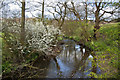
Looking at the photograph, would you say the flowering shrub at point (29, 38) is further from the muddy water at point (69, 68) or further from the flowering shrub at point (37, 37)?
the muddy water at point (69, 68)

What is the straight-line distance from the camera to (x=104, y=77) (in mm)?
732

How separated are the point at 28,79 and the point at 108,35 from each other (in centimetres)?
144

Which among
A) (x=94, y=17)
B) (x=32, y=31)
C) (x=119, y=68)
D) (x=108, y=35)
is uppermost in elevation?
(x=94, y=17)

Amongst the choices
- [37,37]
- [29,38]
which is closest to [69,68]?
[37,37]

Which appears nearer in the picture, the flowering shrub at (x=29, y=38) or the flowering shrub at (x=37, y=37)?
the flowering shrub at (x=29, y=38)

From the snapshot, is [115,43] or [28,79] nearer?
[115,43]

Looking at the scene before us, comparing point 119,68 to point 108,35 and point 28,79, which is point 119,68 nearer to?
point 108,35

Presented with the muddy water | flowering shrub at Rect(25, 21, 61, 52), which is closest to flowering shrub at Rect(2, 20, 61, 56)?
flowering shrub at Rect(25, 21, 61, 52)

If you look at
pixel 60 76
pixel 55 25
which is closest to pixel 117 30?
pixel 60 76

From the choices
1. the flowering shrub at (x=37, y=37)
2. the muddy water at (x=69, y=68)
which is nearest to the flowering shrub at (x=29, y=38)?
the flowering shrub at (x=37, y=37)

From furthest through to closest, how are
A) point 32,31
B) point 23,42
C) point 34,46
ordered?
point 32,31 → point 34,46 → point 23,42

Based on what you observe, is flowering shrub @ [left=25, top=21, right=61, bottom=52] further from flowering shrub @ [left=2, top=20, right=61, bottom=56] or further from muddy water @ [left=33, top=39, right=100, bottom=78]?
muddy water @ [left=33, top=39, right=100, bottom=78]

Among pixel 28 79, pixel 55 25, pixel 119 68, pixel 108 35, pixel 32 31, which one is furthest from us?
pixel 55 25

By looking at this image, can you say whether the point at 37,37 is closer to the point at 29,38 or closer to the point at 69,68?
the point at 29,38
